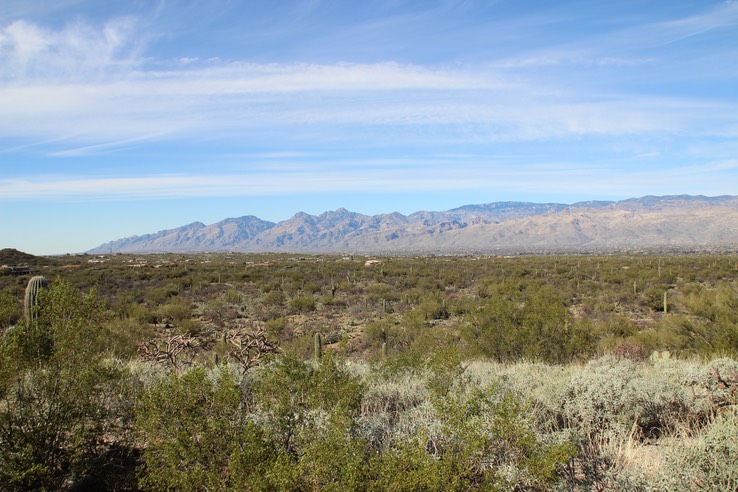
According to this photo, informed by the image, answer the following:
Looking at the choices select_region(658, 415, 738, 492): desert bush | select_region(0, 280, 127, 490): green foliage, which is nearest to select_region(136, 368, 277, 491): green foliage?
select_region(0, 280, 127, 490): green foliage

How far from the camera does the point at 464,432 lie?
4766mm

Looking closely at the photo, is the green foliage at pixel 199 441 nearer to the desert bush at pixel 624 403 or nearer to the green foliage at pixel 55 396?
the green foliage at pixel 55 396

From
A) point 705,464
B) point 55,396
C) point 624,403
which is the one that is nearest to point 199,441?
point 55,396

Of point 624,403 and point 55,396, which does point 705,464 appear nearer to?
point 624,403

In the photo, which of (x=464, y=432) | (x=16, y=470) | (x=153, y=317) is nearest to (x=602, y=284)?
(x=153, y=317)

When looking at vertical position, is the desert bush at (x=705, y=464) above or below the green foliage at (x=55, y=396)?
below

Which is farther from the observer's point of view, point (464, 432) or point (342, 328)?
point (342, 328)

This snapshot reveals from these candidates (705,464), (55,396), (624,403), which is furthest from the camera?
(624,403)

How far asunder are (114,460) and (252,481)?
2.72 m

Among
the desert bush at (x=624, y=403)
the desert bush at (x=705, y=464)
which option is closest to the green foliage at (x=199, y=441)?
the desert bush at (x=705, y=464)

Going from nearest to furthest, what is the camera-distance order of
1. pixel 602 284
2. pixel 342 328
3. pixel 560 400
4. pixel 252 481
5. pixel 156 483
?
pixel 252 481 < pixel 156 483 < pixel 560 400 < pixel 342 328 < pixel 602 284

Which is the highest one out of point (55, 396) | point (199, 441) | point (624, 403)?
point (55, 396)

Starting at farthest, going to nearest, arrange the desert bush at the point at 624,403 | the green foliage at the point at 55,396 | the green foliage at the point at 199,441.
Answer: the desert bush at the point at 624,403, the green foliage at the point at 55,396, the green foliage at the point at 199,441

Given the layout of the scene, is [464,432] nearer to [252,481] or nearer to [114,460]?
[252,481]
